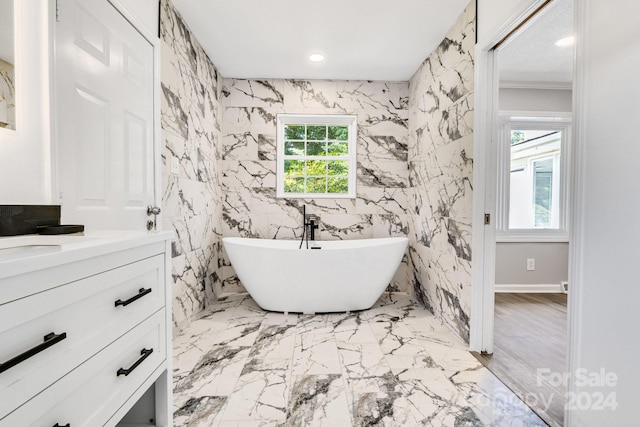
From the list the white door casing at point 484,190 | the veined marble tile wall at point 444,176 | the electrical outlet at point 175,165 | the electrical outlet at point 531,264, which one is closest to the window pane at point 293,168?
the veined marble tile wall at point 444,176

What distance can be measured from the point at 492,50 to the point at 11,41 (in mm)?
2555

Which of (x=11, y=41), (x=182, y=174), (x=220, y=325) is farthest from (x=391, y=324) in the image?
(x=11, y=41)

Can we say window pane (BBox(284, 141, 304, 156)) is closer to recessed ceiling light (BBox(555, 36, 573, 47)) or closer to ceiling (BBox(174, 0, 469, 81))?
ceiling (BBox(174, 0, 469, 81))

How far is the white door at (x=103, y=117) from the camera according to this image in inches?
51.0

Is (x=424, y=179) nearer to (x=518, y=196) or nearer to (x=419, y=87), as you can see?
(x=419, y=87)

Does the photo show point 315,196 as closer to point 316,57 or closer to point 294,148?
point 294,148

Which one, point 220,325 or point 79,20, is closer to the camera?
point 79,20

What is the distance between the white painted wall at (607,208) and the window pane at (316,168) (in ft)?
8.77

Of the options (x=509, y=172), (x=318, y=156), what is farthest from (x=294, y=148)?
(x=509, y=172)

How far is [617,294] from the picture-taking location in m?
1.13

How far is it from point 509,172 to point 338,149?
6.96 feet

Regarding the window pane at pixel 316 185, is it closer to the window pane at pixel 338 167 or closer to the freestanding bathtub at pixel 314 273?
the window pane at pixel 338 167

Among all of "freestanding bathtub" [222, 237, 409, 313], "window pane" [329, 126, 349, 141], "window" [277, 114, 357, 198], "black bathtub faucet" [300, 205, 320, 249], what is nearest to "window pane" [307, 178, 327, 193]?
"window" [277, 114, 357, 198]

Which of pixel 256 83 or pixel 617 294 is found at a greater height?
pixel 256 83
